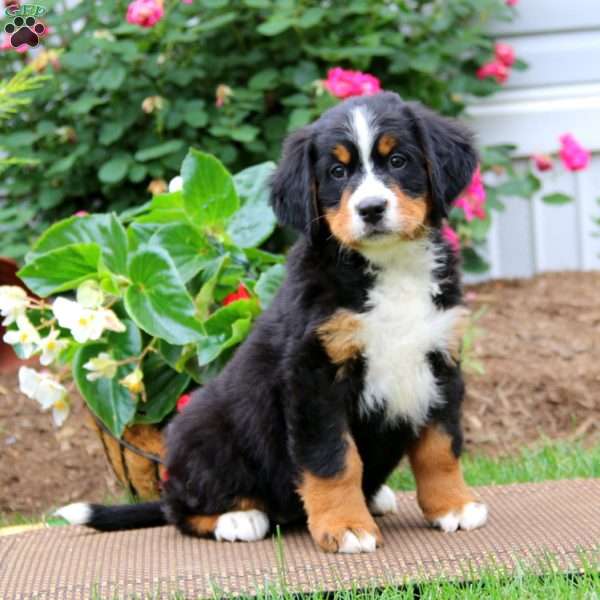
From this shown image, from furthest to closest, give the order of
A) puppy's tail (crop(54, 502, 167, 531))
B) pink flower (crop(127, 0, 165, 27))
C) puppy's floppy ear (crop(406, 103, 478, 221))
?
pink flower (crop(127, 0, 165, 27)), puppy's tail (crop(54, 502, 167, 531)), puppy's floppy ear (crop(406, 103, 478, 221))

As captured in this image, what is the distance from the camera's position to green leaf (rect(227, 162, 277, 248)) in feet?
16.8

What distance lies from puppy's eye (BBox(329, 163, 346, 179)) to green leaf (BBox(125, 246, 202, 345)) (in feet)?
3.51

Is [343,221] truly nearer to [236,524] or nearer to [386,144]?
[386,144]

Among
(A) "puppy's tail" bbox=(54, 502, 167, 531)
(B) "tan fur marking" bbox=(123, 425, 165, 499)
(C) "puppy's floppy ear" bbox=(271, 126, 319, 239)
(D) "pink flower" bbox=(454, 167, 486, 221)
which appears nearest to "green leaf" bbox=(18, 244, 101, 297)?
(B) "tan fur marking" bbox=(123, 425, 165, 499)

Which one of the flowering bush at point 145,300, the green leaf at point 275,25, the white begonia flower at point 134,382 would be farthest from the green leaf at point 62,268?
the green leaf at point 275,25

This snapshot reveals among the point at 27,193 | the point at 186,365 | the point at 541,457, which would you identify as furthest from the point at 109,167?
the point at 541,457

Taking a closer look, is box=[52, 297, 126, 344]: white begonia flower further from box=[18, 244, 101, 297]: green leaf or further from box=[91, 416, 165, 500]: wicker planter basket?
box=[91, 416, 165, 500]: wicker planter basket

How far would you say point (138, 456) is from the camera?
5.00 meters

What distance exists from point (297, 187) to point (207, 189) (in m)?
1.18

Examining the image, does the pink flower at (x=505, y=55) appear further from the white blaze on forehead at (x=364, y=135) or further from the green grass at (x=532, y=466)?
the white blaze on forehead at (x=364, y=135)

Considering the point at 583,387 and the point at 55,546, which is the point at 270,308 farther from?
the point at 583,387

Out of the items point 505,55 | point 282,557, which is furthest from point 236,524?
point 505,55

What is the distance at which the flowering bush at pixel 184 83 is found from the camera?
648 centimetres

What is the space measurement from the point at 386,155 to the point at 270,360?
2.44 ft
